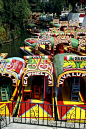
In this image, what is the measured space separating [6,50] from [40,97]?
19392 millimetres

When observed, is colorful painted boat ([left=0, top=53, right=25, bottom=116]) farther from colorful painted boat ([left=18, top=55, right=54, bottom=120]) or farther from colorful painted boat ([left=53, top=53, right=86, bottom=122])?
colorful painted boat ([left=53, top=53, right=86, bottom=122])

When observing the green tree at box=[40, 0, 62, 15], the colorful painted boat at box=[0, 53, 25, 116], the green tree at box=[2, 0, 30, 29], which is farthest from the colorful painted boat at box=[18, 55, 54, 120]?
the green tree at box=[40, 0, 62, 15]

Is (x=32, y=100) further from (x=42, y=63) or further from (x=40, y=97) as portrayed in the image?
(x=42, y=63)

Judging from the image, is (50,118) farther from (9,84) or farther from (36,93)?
(9,84)

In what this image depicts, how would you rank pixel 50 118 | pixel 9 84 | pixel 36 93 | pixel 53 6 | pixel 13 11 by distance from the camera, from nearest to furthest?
pixel 50 118 → pixel 36 93 → pixel 9 84 → pixel 13 11 → pixel 53 6

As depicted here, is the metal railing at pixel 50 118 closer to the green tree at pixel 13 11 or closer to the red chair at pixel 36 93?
the red chair at pixel 36 93

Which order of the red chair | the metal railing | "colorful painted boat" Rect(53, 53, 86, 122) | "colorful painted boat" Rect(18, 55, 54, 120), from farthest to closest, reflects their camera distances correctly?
1. the red chair
2. "colorful painted boat" Rect(18, 55, 54, 120)
3. "colorful painted boat" Rect(53, 53, 86, 122)
4. the metal railing

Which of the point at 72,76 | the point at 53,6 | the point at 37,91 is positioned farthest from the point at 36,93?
the point at 53,6

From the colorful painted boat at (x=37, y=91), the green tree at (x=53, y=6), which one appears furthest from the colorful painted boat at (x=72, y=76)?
the green tree at (x=53, y=6)

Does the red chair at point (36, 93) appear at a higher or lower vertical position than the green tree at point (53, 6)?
lower

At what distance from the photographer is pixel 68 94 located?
10555 mm

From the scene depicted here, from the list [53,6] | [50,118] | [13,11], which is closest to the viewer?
[50,118]

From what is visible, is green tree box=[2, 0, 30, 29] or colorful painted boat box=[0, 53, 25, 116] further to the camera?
green tree box=[2, 0, 30, 29]

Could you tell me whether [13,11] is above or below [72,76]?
above
